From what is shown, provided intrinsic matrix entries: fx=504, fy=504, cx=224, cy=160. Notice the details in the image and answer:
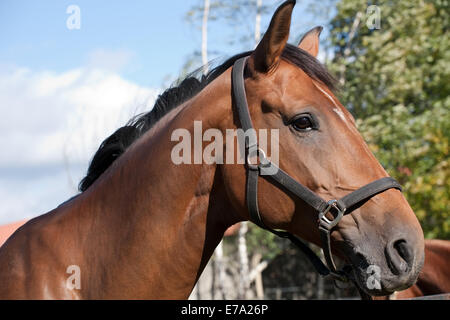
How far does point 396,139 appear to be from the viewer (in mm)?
9750

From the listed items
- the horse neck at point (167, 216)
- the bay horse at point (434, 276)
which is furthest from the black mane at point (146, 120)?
the bay horse at point (434, 276)

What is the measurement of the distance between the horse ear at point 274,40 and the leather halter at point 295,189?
4.9 inches

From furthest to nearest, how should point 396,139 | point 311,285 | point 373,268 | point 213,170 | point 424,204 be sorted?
point 311,285
point 396,139
point 424,204
point 213,170
point 373,268

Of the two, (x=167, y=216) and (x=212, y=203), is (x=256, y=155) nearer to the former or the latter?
(x=212, y=203)

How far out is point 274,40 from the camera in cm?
253

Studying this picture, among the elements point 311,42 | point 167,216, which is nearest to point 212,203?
point 167,216

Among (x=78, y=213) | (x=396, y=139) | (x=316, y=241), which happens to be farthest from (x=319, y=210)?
(x=396, y=139)

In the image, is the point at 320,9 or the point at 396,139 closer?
the point at 396,139

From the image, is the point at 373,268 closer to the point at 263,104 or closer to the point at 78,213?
the point at 263,104

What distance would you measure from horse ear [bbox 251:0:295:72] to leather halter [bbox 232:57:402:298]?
12cm

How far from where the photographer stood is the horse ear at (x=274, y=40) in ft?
8.00

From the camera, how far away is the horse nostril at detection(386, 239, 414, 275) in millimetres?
2223

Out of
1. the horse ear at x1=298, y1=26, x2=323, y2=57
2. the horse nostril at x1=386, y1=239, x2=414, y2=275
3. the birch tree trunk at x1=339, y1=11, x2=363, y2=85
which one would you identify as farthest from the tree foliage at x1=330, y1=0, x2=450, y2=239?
the horse nostril at x1=386, y1=239, x2=414, y2=275
